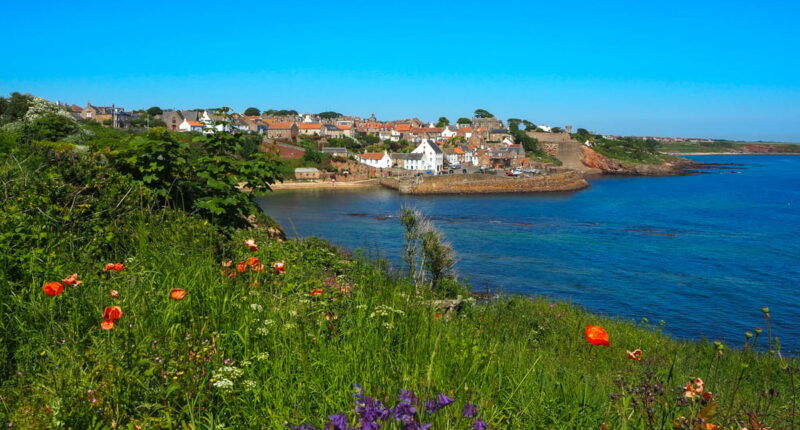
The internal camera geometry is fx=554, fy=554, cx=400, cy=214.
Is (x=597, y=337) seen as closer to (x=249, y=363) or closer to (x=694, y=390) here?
(x=694, y=390)

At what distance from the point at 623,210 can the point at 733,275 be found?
25890 mm

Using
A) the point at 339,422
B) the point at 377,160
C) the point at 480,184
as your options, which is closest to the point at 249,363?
the point at 339,422

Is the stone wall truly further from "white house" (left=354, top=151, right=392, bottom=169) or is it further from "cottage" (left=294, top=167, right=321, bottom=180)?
"white house" (left=354, top=151, right=392, bottom=169)

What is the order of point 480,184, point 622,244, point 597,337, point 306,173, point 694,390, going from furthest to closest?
point 306,173
point 480,184
point 622,244
point 597,337
point 694,390

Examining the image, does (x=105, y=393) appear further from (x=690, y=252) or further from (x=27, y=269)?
(x=690, y=252)

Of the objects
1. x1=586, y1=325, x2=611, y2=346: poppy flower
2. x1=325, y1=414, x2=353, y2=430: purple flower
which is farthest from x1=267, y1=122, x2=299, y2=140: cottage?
x1=325, y1=414, x2=353, y2=430: purple flower

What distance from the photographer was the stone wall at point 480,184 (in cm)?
6825

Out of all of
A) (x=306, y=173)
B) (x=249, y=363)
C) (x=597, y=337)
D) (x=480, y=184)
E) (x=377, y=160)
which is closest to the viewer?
(x=249, y=363)

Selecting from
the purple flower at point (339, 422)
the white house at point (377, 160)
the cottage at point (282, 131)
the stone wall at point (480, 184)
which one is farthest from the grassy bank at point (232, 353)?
the cottage at point (282, 131)

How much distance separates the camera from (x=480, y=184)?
70.3m

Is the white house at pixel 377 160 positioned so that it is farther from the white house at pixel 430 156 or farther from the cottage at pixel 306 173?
the cottage at pixel 306 173

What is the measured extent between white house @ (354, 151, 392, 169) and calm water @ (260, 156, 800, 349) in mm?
16058

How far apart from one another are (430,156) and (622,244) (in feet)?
174

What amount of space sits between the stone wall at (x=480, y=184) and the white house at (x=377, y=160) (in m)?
9.66
